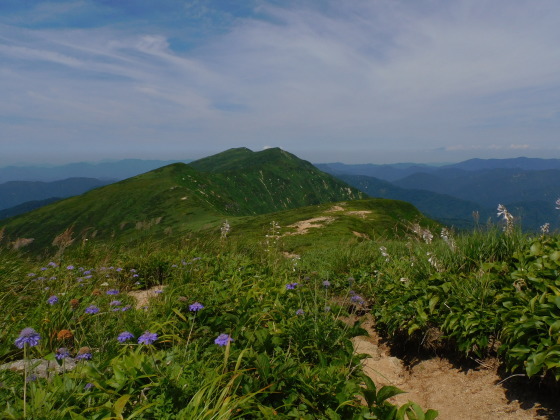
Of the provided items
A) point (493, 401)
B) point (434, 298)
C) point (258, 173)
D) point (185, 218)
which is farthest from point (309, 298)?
point (258, 173)

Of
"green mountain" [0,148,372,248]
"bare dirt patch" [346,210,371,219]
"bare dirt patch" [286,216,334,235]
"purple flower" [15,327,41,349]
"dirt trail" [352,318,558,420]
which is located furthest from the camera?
"green mountain" [0,148,372,248]

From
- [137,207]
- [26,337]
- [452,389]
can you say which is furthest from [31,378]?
[137,207]

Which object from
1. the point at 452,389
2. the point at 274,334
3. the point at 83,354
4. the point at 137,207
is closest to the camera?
the point at 83,354

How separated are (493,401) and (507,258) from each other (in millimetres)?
2572

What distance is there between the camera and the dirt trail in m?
3.79

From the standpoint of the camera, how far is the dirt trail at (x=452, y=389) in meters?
3.79

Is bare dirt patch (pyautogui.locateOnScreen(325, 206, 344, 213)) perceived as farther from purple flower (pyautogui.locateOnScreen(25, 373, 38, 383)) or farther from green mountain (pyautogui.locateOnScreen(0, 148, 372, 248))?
purple flower (pyautogui.locateOnScreen(25, 373, 38, 383))

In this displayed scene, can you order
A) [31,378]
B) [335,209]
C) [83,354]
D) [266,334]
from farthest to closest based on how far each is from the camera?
[335,209] → [266,334] → [83,354] → [31,378]

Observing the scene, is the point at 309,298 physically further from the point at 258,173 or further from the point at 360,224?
the point at 258,173

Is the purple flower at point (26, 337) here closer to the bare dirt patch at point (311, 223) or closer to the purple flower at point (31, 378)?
the purple flower at point (31, 378)

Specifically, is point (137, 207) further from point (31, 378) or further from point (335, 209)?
point (31, 378)

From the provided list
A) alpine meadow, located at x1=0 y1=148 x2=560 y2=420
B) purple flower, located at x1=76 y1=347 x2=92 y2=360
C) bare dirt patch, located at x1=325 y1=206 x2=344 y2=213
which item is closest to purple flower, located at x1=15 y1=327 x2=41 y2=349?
alpine meadow, located at x1=0 y1=148 x2=560 y2=420

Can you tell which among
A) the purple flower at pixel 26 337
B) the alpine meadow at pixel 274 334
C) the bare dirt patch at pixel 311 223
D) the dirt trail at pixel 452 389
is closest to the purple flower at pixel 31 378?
the alpine meadow at pixel 274 334

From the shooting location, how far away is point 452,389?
4.38m
